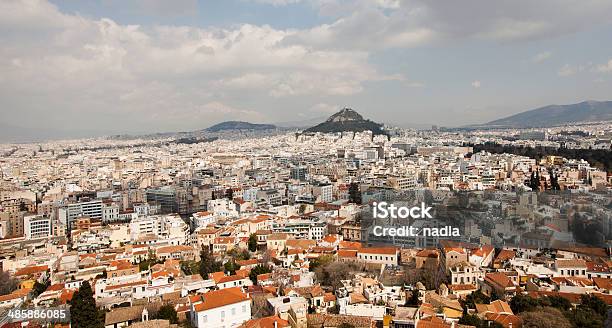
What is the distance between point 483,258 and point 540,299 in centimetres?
214

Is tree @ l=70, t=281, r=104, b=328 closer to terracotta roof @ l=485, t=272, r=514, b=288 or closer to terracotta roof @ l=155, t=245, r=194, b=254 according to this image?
terracotta roof @ l=155, t=245, r=194, b=254

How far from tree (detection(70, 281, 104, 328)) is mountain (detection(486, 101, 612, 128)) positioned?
8768 centimetres

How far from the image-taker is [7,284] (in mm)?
10602

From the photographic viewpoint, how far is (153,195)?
21781 millimetres

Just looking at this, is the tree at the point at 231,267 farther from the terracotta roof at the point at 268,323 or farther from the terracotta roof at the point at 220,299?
the terracotta roof at the point at 268,323

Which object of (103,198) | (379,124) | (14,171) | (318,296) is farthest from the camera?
(379,124)

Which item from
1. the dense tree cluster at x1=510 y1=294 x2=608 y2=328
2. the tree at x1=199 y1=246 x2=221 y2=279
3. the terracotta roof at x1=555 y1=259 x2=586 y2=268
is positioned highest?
the terracotta roof at x1=555 y1=259 x2=586 y2=268

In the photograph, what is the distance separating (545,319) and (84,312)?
6.89m

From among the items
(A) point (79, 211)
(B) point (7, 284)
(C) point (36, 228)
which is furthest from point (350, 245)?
(A) point (79, 211)

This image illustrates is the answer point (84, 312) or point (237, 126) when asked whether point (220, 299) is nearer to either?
point (84, 312)

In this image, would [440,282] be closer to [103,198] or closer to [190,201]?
[190,201]

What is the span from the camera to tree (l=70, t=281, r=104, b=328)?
25.5 feet

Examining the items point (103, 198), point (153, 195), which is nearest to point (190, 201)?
point (153, 195)

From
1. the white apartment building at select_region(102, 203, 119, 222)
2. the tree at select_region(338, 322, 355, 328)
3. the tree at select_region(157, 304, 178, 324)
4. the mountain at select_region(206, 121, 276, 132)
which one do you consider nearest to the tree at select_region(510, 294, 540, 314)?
the tree at select_region(338, 322, 355, 328)
